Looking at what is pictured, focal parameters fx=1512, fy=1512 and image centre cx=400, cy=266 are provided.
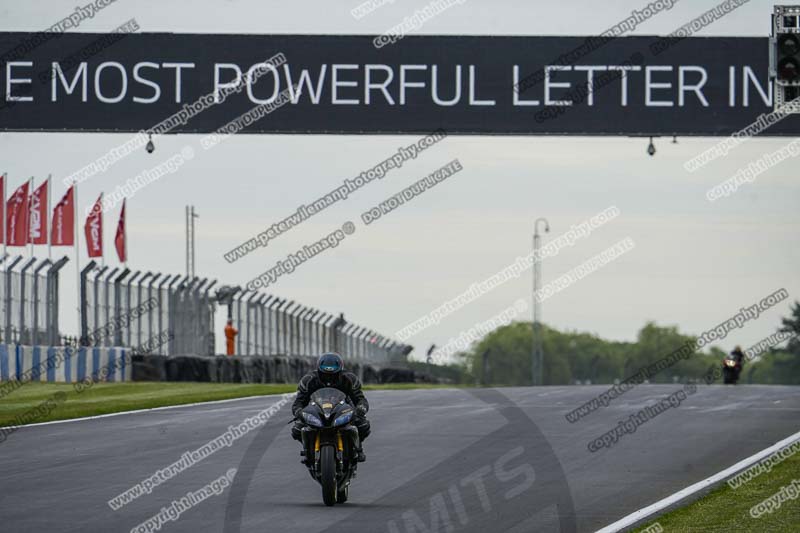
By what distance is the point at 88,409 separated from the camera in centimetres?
2497

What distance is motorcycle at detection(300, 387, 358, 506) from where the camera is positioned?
42.7ft

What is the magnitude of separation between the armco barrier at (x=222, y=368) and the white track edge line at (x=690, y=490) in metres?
19.5

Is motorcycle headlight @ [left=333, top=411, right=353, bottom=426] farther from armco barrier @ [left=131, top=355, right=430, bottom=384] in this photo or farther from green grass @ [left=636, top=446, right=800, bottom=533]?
armco barrier @ [left=131, top=355, right=430, bottom=384]

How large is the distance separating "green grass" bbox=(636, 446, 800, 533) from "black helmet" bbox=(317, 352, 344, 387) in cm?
313

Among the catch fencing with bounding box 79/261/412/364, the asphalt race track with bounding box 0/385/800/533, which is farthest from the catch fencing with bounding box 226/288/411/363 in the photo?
the asphalt race track with bounding box 0/385/800/533

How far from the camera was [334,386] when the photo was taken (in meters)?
13.6

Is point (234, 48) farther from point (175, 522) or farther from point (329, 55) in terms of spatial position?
point (175, 522)

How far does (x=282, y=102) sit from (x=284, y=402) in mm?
6222

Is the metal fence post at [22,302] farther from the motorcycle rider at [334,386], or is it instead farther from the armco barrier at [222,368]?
the motorcycle rider at [334,386]

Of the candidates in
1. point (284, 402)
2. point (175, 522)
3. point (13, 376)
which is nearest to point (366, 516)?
point (175, 522)

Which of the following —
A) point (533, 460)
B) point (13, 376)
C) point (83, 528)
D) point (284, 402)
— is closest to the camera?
point (83, 528)

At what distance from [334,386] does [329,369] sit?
0.77 ft

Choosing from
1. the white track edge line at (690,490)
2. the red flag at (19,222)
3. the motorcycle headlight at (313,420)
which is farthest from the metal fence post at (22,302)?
the motorcycle headlight at (313,420)

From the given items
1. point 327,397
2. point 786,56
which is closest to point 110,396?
point 327,397
